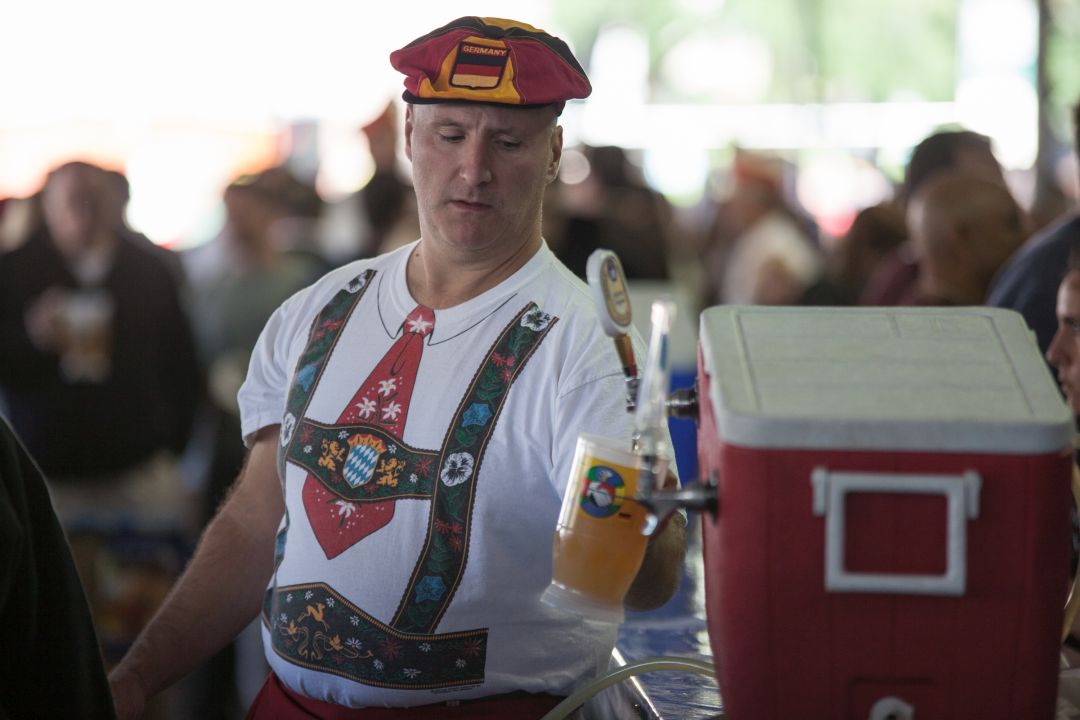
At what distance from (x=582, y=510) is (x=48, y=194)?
3934 millimetres

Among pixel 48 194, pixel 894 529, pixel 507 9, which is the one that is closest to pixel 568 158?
pixel 48 194

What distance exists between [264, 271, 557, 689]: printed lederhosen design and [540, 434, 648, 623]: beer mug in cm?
33

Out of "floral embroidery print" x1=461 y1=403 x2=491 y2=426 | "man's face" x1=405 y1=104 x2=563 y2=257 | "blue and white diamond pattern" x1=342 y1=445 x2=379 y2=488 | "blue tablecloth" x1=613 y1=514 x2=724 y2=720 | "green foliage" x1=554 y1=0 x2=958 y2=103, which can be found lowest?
"blue tablecloth" x1=613 y1=514 x2=724 y2=720

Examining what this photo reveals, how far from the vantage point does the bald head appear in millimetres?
3809

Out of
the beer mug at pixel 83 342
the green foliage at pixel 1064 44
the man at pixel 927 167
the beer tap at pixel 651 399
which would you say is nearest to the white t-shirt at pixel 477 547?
the beer tap at pixel 651 399

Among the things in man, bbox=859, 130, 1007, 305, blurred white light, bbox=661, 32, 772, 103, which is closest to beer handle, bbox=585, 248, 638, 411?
man, bbox=859, 130, 1007, 305

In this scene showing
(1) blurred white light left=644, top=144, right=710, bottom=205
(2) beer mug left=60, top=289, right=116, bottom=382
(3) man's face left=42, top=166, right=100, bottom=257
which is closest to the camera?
(2) beer mug left=60, top=289, right=116, bottom=382

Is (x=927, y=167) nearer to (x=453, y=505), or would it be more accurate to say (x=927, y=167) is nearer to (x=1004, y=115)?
(x=453, y=505)

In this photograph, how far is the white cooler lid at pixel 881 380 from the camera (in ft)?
4.17

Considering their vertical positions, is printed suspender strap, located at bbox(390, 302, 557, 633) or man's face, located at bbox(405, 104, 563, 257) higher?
man's face, located at bbox(405, 104, 563, 257)

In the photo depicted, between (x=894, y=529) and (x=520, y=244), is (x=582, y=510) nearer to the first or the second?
(x=894, y=529)

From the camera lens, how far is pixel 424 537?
5.93 ft

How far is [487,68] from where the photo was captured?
71.2 inches

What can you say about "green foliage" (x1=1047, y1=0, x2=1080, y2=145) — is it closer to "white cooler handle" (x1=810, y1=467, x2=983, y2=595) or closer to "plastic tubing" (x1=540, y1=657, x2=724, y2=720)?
"plastic tubing" (x1=540, y1=657, x2=724, y2=720)
